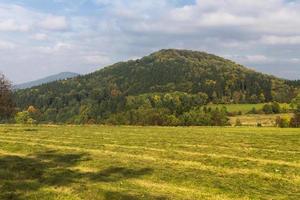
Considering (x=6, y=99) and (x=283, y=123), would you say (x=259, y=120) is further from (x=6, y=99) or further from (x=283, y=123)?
(x=6, y=99)

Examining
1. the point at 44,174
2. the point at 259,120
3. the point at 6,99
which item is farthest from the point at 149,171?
the point at 259,120

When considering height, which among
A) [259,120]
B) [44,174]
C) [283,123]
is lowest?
[44,174]

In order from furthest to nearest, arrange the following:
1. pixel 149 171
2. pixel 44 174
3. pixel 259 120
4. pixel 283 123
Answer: pixel 259 120 < pixel 283 123 < pixel 149 171 < pixel 44 174

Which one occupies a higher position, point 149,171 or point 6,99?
point 6,99

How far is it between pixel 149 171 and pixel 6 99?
3962 centimetres

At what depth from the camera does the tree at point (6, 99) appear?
58.2 metres

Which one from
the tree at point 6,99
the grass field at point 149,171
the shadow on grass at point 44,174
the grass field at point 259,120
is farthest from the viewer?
the grass field at point 259,120

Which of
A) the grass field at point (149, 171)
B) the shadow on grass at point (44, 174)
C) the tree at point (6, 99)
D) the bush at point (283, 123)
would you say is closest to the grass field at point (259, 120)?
the bush at point (283, 123)

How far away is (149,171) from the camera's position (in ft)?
81.9

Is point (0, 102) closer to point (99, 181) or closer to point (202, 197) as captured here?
point (99, 181)

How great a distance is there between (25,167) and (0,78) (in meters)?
36.0

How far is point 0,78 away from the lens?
2322 inches

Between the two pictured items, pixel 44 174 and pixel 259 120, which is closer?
pixel 44 174

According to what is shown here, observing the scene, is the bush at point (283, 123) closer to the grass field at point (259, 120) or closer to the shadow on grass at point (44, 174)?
the grass field at point (259, 120)
